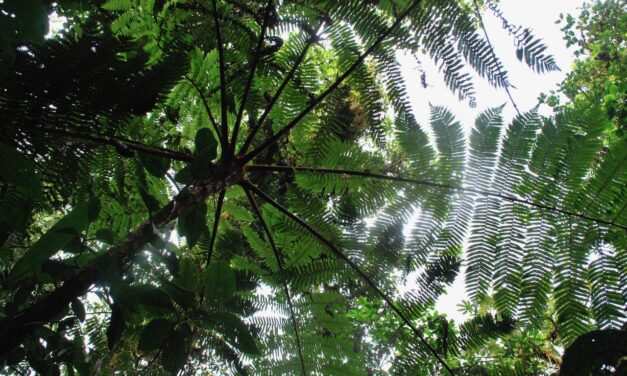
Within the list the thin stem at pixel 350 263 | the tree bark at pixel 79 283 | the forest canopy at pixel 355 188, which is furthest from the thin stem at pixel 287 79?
the tree bark at pixel 79 283

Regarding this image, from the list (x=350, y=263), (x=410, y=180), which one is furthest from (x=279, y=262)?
(x=410, y=180)

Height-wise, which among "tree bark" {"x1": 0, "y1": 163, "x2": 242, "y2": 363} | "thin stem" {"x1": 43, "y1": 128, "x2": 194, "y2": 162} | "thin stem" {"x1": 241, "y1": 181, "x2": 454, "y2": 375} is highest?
"thin stem" {"x1": 43, "y1": 128, "x2": 194, "y2": 162}

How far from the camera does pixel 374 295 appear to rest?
189 centimetres

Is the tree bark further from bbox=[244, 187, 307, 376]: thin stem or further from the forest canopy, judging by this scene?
bbox=[244, 187, 307, 376]: thin stem

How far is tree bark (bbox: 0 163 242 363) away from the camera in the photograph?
870 mm

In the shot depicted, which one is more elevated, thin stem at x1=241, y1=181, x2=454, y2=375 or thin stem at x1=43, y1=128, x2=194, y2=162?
thin stem at x1=43, y1=128, x2=194, y2=162

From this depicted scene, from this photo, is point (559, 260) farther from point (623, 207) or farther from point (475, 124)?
point (475, 124)

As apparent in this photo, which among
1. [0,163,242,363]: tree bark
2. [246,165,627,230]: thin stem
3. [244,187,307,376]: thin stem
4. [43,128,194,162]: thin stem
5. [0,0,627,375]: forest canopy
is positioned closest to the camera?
[0,163,242,363]: tree bark

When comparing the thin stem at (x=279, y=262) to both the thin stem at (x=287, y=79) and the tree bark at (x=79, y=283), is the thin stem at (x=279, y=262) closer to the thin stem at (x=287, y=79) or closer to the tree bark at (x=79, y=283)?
the thin stem at (x=287, y=79)

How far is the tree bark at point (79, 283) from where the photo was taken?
87 centimetres

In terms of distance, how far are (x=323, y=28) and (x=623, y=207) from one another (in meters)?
1.44

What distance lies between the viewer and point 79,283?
38.0 inches

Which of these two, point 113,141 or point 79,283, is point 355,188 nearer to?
point 113,141

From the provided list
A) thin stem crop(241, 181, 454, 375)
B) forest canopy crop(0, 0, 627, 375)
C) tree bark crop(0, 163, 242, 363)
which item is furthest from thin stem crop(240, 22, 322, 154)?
tree bark crop(0, 163, 242, 363)
